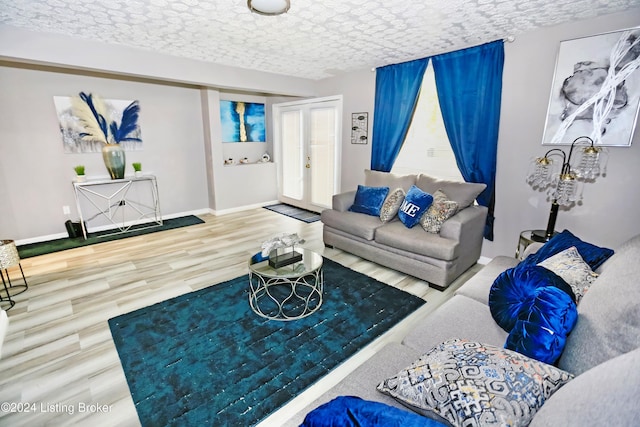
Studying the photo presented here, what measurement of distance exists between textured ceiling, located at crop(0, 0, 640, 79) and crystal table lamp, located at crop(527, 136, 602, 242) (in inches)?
43.1

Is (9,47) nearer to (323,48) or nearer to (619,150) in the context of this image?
(323,48)

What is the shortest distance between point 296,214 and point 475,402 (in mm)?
4757

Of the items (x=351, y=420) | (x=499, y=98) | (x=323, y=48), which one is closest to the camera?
(x=351, y=420)

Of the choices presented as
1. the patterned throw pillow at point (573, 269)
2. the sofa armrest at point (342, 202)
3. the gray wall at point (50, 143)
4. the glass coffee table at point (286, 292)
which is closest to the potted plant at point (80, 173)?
the gray wall at point (50, 143)

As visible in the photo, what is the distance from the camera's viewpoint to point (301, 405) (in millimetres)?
1653

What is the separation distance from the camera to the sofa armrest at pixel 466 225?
280 cm

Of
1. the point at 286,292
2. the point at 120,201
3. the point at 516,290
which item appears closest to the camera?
the point at 516,290

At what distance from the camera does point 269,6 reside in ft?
6.68

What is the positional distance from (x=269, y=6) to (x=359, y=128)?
8.74ft

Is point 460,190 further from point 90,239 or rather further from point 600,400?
point 90,239

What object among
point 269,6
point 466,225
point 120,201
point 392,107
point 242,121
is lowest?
point 120,201

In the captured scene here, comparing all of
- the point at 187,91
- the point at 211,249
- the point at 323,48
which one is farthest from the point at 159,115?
the point at 323,48

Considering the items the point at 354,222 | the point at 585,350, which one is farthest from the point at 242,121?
the point at 585,350

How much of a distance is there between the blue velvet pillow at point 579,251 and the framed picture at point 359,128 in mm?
2933
